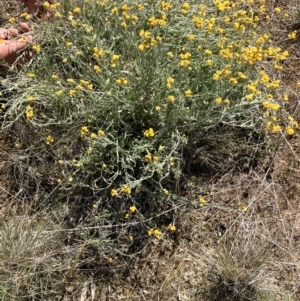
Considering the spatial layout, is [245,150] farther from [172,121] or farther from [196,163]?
[172,121]

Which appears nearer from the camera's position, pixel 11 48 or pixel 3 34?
pixel 11 48

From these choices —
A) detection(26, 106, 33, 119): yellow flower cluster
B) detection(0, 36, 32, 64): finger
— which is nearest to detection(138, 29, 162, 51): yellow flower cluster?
detection(26, 106, 33, 119): yellow flower cluster

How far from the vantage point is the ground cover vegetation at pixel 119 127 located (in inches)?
101

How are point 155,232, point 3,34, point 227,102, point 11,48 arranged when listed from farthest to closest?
1. point 3,34
2. point 11,48
3. point 155,232
4. point 227,102

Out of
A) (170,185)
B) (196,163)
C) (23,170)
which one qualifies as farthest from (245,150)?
(23,170)

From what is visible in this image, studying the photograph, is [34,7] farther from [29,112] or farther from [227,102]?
[227,102]

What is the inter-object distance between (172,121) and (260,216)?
0.86 m

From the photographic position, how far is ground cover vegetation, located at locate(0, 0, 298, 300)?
101 inches

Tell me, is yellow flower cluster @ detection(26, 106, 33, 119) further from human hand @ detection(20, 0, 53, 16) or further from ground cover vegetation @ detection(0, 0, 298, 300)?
human hand @ detection(20, 0, 53, 16)

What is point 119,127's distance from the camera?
2.73 m

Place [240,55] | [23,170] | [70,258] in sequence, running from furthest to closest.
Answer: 1. [23,170]
2. [70,258]
3. [240,55]

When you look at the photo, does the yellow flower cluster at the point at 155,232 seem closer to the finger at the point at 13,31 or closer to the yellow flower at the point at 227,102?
the yellow flower at the point at 227,102

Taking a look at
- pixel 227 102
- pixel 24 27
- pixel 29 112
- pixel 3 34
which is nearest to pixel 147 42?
pixel 227 102

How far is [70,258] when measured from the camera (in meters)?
2.71
